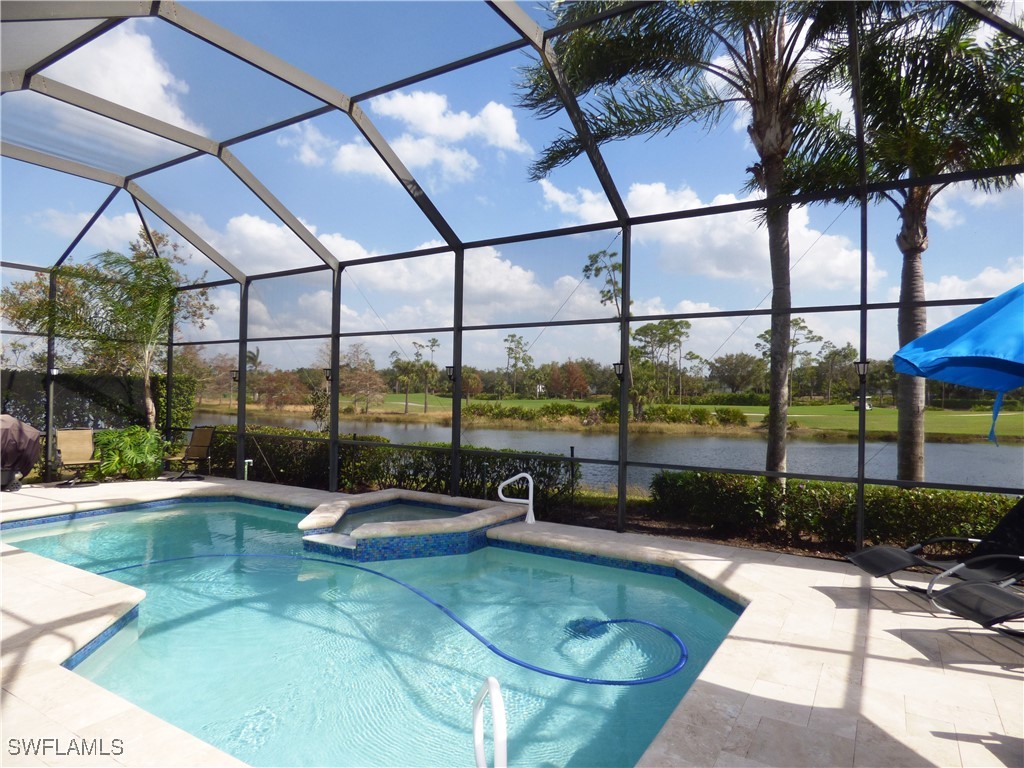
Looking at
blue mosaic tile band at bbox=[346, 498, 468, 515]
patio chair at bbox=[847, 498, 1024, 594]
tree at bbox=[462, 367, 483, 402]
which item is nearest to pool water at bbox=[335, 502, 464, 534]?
blue mosaic tile band at bbox=[346, 498, 468, 515]

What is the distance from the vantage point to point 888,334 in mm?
6703

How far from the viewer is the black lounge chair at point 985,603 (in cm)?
335

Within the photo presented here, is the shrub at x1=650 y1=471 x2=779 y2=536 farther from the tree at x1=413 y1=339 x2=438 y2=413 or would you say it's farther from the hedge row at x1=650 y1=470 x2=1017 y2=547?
the tree at x1=413 y1=339 x2=438 y2=413

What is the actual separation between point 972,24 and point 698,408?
6.26 m

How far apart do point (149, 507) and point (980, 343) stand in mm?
9931

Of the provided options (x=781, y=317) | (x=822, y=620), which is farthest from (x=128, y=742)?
(x=781, y=317)

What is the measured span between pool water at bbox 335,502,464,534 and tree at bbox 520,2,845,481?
4401 millimetres

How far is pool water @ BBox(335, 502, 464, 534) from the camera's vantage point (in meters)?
8.07

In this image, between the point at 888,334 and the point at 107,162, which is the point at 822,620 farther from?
the point at 107,162

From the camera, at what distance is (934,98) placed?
5809mm

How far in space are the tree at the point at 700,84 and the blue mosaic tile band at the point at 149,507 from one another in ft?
21.1

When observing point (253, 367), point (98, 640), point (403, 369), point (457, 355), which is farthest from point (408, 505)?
point (98, 640)

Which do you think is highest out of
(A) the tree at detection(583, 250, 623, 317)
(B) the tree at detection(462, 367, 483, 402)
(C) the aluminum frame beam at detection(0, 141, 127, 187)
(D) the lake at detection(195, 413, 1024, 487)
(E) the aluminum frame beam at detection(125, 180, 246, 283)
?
(C) the aluminum frame beam at detection(0, 141, 127, 187)

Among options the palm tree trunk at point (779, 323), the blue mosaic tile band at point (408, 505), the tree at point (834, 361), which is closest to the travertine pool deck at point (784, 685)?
the palm tree trunk at point (779, 323)
